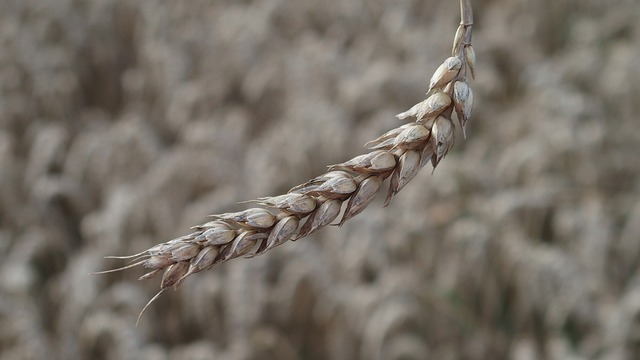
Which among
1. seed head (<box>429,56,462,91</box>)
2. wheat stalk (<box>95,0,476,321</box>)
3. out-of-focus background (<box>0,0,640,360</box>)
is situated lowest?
wheat stalk (<box>95,0,476,321</box>)

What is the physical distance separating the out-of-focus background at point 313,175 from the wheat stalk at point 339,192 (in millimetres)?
1750

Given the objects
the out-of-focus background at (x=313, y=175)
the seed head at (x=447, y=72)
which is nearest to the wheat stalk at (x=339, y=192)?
the seed head at (x=447, y=72)

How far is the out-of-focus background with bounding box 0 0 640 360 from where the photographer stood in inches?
89.0

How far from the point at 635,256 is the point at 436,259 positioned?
0.65m

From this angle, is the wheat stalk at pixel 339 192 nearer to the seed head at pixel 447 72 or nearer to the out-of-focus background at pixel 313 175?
the seed head at pixel 447 72

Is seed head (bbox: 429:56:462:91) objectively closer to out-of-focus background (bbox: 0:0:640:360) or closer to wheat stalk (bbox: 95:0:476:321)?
wheat stalk (bbox: 95:0:476:321)

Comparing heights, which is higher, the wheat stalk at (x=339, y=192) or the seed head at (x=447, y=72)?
the seed head at (x=447, y=72)

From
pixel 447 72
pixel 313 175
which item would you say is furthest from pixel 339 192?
pixel 313 175

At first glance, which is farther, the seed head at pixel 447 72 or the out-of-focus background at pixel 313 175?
the out-of-focus background at pixel 313 175

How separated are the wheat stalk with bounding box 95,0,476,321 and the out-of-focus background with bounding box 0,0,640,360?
5.74 feet

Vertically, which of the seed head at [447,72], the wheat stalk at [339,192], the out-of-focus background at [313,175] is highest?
the out-of-focus background at [313,175]

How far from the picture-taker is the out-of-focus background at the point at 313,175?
2260 millimetres

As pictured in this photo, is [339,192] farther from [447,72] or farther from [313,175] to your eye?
[313,175]

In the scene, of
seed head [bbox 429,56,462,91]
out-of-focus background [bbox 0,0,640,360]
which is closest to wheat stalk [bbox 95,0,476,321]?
seed head [bbox 429,56,462,91]
